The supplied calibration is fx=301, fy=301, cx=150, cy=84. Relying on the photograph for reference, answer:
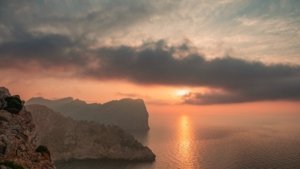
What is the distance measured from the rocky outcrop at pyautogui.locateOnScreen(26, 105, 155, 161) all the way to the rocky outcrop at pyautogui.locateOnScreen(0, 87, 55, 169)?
336ft

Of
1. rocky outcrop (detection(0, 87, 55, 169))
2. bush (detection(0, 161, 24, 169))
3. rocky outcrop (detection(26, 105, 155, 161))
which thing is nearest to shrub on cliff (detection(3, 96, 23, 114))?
rocky outcrop (detection(0, 87, 55, 169))

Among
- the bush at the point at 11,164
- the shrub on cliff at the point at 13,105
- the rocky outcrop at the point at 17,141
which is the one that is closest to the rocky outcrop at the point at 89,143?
the shrub on cliff at the point at 13,105

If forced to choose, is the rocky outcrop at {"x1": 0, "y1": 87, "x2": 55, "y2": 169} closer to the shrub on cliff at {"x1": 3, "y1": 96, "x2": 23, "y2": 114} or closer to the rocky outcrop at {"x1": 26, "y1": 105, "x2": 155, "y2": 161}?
the shrub on cliff at {"x1": 3, "y1": 96, "x2": 23, "y2": 114}

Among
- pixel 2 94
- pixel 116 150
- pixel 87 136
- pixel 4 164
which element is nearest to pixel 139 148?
pixel 116 150

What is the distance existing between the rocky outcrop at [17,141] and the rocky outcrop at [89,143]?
102354mm

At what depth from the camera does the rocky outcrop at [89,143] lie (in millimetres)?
184375

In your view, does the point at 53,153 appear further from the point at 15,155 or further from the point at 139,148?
the point at 15,155

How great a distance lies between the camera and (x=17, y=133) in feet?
224

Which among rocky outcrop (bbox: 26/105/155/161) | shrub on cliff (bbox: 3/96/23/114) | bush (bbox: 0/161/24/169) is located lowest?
rocky outcrop (bbox: 26/105/155/161)

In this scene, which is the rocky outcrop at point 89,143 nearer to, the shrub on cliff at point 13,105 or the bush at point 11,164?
the shrub on cliff at point 13,105

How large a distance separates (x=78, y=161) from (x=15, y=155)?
12487cm

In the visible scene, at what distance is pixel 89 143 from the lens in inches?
7534

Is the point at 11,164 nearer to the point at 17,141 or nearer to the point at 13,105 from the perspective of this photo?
the point at 17,141

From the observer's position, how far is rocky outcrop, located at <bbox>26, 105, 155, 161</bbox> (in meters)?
184
